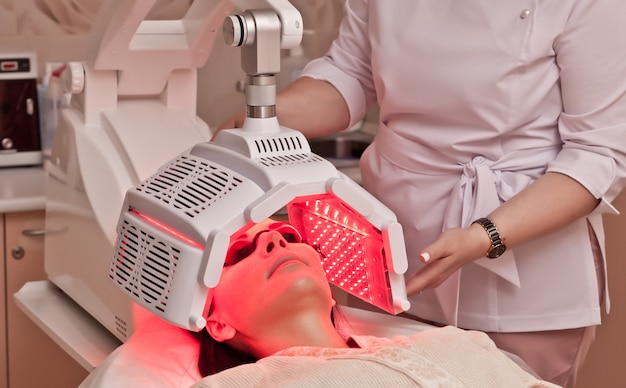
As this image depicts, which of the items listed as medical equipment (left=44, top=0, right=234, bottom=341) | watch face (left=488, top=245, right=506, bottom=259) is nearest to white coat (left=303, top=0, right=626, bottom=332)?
watch face (left=488, top=245, right=506, bottom=259)

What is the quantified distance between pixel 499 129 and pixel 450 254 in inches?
10.1

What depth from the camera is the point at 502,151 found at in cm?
165

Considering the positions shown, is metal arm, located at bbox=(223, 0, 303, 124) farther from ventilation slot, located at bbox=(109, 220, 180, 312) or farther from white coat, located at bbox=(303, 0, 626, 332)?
white coat, located at bbox=(303, 0, 626, 332)

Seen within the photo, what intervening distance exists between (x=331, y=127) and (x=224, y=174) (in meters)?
0.58

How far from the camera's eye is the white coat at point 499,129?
1.55m

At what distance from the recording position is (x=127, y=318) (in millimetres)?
1494

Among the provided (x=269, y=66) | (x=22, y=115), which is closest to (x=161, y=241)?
(x=269, y=66)

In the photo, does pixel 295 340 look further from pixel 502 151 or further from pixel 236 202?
pixel 502 151

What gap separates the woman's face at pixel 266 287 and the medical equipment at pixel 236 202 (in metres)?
0.09

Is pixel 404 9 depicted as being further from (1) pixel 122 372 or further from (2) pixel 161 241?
(1) pixel 122 372

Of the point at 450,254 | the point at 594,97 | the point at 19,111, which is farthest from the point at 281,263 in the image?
the point at 19,111

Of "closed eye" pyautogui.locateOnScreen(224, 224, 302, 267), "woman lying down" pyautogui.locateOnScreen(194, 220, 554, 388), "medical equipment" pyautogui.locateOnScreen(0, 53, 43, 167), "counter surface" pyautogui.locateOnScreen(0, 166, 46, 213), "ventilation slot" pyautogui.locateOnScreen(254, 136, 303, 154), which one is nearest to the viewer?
"woman lying down" pyautogui.locateOnScreen(194, 220, 554, 388)

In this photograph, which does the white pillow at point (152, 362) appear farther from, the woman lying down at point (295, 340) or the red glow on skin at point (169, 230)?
the red glow on skin at point (169, 230)

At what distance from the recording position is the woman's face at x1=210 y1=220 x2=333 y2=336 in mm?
1346
